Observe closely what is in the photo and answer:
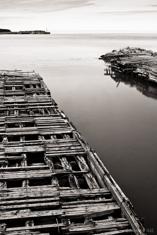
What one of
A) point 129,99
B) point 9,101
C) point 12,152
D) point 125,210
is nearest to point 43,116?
point 9,101

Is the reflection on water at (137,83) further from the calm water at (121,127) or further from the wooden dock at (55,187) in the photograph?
the wooden dock at (55,187)

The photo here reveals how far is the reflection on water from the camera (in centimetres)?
2374

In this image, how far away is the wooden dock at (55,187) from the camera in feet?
18.7

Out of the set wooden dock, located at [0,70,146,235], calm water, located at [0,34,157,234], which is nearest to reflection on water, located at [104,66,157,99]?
calm water, located at [0,34,157,234]

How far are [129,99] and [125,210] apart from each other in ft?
52.7

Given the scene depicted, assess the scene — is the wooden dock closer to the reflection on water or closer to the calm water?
the calm water

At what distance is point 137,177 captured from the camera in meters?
9.66

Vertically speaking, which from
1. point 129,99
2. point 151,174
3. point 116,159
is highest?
point 129,99

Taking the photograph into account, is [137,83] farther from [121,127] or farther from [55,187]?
[55,187]

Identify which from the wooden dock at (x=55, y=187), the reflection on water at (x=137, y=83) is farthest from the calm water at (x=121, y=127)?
the wooden dock at (x=55, y=187)

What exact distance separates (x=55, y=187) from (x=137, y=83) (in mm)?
22424

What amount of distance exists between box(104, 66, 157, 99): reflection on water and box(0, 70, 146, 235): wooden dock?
1364 centimetres

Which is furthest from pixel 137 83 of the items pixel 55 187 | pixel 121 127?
pixel 55 187

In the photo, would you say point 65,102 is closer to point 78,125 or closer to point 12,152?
point 78,125
